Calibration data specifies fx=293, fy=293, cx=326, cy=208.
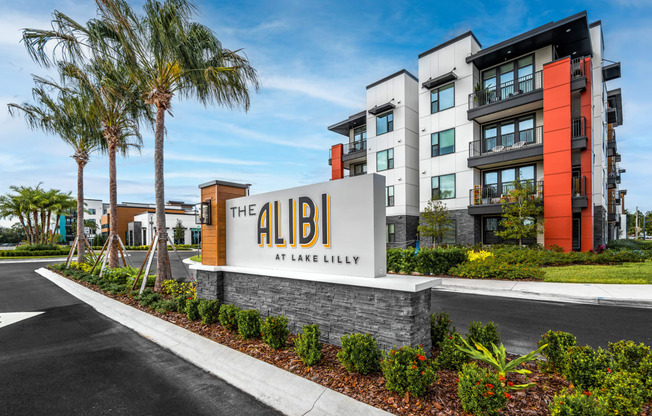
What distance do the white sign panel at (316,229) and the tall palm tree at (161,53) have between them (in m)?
3.96

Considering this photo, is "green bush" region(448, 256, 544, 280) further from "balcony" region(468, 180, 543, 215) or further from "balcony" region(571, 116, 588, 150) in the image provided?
"balcony" region(571, 116, 588, 150)

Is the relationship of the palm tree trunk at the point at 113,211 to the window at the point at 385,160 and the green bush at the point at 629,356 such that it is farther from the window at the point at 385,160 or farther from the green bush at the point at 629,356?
the window at the point at 385,160

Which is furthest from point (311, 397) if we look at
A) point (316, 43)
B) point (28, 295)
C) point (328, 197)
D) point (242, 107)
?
point (28, 295)

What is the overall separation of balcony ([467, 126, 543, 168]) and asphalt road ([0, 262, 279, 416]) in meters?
19.2

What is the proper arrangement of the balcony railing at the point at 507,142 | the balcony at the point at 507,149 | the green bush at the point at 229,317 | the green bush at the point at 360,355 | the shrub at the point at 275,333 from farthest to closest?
the balcony railing at the point at 507,142
the balcony at the point at 507,149
the green bush at the point at 229,317
the shrub at the point at 275,333
the green bush at the point at 360,355

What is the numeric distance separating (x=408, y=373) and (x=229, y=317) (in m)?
3.95

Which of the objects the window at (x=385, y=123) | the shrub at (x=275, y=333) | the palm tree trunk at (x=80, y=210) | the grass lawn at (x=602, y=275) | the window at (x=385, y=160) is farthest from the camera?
the window at (x=385, y=123)

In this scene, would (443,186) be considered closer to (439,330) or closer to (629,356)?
(439,330)

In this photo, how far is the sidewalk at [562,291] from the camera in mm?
8133

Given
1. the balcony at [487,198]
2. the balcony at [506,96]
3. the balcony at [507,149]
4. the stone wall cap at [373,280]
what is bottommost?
the stone wall cap at [373,280]

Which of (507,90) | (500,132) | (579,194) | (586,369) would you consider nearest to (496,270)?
(579,194)

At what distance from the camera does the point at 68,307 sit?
9.13 metres

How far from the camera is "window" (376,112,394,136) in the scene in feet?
79.2

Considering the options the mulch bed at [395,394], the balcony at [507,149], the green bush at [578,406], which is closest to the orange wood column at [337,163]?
the balcony at [507,149]
